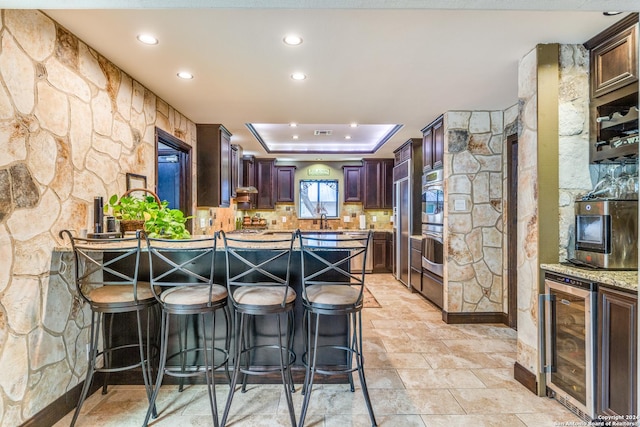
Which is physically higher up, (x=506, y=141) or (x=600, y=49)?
(x=600, y=49)

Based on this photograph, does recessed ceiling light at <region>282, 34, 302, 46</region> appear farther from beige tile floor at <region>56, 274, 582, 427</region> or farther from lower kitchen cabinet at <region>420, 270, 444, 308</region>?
lower kitchen cabinet at <region>420, 270, 444, 308</region>

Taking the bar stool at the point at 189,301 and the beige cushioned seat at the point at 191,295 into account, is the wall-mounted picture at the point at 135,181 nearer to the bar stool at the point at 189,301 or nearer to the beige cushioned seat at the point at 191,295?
the bar stool at the point at 189,301

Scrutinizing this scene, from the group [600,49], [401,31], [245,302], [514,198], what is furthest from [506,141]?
[245,302]

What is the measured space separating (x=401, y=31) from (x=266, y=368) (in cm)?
250

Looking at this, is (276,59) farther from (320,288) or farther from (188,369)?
(188,369)

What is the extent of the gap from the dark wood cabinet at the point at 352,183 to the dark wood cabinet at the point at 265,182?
1559mm

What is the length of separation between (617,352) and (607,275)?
1.35 ft

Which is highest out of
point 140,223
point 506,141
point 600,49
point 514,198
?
point 600,49

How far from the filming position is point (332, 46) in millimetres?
2262

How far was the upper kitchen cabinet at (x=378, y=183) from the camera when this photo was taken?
22.4 feet

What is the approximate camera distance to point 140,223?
2.47 metres

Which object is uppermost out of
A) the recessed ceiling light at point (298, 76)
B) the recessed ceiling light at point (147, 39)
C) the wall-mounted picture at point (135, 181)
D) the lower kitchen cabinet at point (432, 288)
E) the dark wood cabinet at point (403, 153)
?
the recessed ceiling light at point (147, 39)

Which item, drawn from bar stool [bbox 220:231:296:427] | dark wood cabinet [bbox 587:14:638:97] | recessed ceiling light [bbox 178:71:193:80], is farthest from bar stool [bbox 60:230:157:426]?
dark wood cabinet [bbox 587:14:638:97]

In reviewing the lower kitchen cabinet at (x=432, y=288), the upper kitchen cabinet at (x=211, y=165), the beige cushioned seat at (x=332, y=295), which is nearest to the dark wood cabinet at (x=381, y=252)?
the lower kitchen cabinet at (x=432, y=288)
